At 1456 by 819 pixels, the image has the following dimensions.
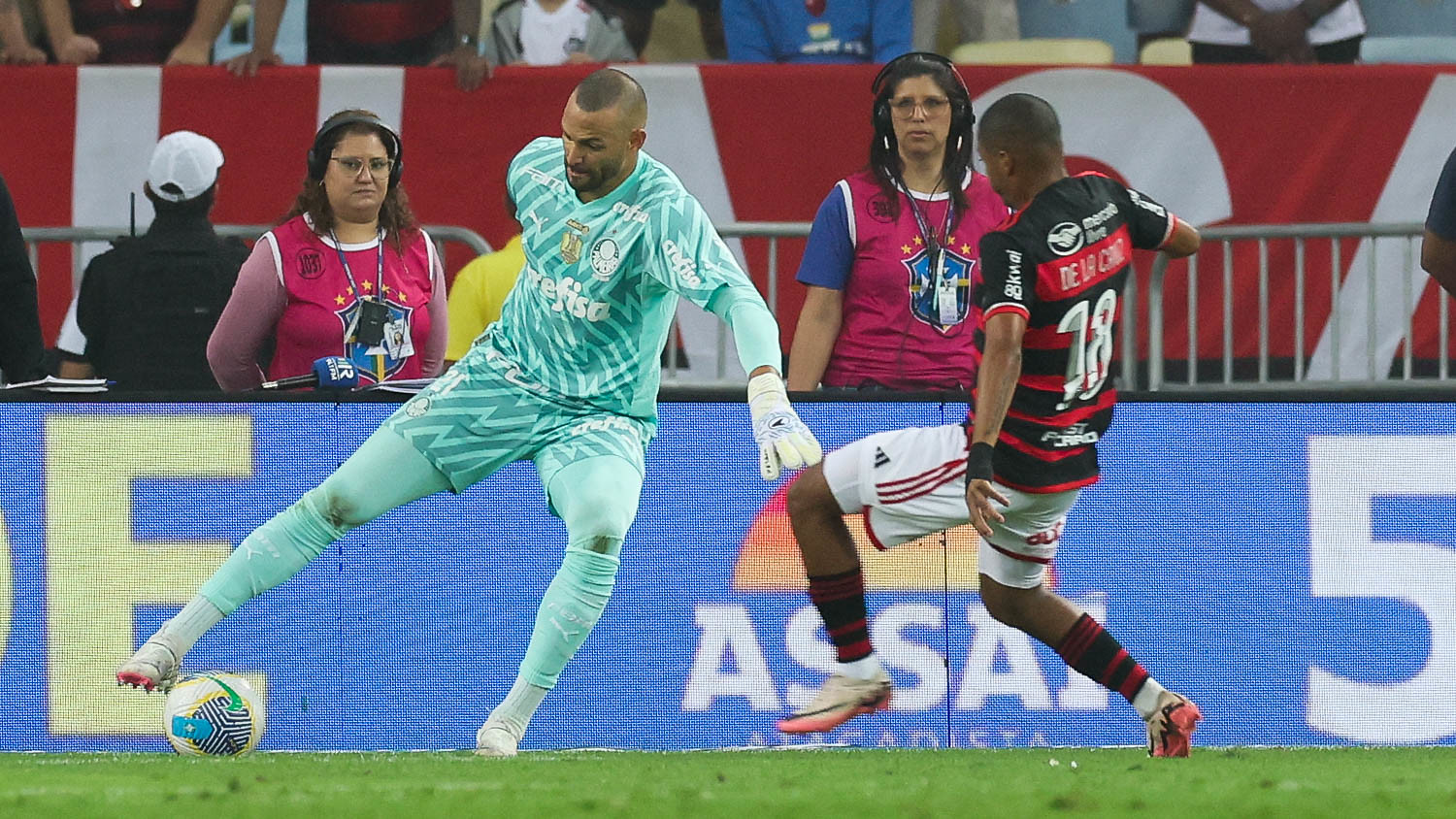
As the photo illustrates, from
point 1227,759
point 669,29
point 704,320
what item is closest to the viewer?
point 1227,759

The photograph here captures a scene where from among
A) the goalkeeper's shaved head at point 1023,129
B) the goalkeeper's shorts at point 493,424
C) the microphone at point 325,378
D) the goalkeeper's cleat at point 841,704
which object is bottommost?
the goalkeeper's cleat at point 841,704

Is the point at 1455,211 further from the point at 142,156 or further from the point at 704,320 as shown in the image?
the point at 142,156

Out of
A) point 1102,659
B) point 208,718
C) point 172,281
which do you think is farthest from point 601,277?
point 172,281

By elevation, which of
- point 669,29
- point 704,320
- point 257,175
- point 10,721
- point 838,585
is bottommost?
point 10,721

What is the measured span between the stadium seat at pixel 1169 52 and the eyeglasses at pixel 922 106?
392cm

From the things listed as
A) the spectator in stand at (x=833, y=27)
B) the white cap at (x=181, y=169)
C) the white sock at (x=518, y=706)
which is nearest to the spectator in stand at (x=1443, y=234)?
the white sock at (x=518, y=706)

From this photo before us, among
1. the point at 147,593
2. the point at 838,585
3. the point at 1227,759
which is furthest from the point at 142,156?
the point at 1227,759

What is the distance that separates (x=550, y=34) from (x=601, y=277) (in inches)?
198

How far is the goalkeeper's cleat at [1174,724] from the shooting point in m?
6.74

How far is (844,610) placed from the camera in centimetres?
690

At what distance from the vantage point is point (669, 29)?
12.0 metres

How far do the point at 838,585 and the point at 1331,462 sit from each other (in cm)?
213

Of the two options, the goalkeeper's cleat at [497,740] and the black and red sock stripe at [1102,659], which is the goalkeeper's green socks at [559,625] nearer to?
the goalkeeper's cleat at [497,740]

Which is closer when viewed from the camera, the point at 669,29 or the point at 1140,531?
the point at 1140,531
